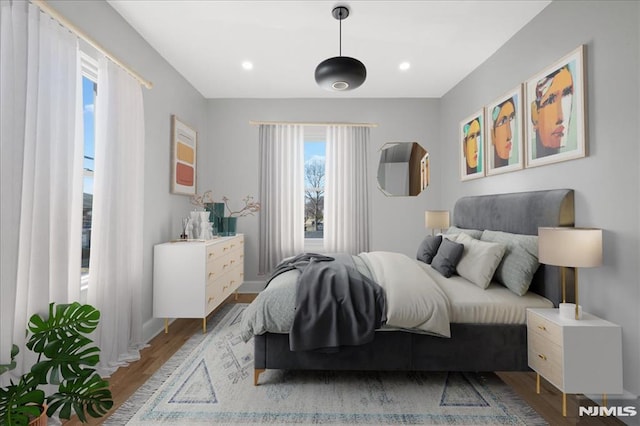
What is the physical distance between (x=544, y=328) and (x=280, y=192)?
3482 mm

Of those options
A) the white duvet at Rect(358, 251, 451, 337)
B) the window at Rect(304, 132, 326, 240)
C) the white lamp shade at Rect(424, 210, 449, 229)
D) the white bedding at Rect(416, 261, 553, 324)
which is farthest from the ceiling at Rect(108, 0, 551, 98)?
the white bedding at Rect(416, 261, 553, 324)

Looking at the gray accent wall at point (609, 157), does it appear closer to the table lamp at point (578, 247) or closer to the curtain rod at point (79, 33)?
the table lamp at point (578, 247)

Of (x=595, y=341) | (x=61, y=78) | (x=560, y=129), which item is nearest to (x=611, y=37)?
(x=560, y=129)

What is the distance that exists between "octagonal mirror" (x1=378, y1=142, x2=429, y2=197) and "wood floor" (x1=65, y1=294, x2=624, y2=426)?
9.25 feet

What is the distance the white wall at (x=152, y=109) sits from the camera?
8.03 ft

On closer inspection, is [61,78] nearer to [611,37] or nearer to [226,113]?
[226,113]

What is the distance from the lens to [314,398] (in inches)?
81.5

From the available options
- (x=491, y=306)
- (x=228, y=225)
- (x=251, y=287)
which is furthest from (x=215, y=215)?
(x=491, y=306)

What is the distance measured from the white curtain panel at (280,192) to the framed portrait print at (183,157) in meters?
0.97

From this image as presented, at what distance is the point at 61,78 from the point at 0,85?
402 mm

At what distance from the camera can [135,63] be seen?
114 inches

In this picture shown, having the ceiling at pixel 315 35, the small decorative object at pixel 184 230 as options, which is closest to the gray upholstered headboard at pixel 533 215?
the ceiling at pixel 315 35

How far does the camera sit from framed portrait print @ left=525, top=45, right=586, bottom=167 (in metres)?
2.18

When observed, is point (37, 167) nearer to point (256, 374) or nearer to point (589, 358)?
point (256, 374)
